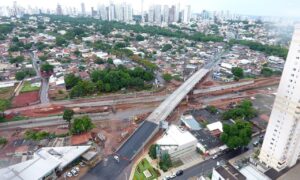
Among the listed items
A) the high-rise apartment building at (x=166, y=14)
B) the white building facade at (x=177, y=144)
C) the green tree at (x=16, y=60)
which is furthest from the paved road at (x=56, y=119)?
the high-rise apartment building at (x=166, y=14)

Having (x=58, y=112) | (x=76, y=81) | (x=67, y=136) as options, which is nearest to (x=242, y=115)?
(x=67, y=136)

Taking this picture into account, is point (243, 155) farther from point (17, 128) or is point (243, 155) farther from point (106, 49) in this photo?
point (106, 49)

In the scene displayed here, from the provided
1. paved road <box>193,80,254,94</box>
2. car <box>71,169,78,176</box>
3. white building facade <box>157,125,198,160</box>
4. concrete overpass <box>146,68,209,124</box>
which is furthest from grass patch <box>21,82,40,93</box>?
paved road <box>193,80,254,94</box>

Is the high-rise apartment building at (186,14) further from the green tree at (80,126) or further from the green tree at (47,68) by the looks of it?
the green tree at (80,126)

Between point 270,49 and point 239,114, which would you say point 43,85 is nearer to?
point 239,114

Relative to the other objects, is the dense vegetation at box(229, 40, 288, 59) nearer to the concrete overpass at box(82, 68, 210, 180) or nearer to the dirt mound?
the concrete overpass at box(82, 68, 210, 180)

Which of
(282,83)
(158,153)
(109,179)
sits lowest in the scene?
(109,179)
